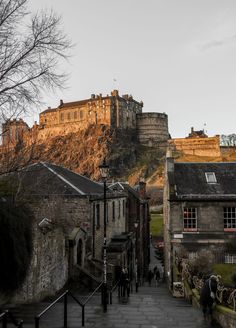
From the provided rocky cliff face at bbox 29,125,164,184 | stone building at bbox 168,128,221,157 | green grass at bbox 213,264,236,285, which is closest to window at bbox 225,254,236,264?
green grass at bbox 213,264,236,285

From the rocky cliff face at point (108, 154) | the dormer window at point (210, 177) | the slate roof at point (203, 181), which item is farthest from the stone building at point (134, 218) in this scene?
the rocky cliff face at point (108, 154)

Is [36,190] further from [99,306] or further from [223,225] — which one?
[223,225]

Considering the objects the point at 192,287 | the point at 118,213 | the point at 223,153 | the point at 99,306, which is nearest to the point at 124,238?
the point at 118,213

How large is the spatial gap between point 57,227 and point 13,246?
5.42 meters

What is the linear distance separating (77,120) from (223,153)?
53.4 meters

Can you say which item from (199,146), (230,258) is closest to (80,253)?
(230,258)

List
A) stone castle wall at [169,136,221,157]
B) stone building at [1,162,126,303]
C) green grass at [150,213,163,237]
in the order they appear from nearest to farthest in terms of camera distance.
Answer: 1. stone building at [1,162,126,303]
2. green grass at [150,213,163,237]
3. stone castle wall at [169,136,221,157]

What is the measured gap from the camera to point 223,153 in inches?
5551

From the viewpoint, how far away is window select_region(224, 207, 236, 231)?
93.4ft

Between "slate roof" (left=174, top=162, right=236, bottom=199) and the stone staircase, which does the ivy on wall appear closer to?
the stone staircase

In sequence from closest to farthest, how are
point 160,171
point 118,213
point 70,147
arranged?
1. point 118,213
2. point 160,171
3. point 70,147

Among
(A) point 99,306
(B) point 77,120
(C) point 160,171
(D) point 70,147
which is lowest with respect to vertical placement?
(A) point 99,306

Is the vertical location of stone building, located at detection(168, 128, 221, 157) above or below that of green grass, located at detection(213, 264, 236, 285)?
above

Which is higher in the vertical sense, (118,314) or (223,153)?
(223,153)
